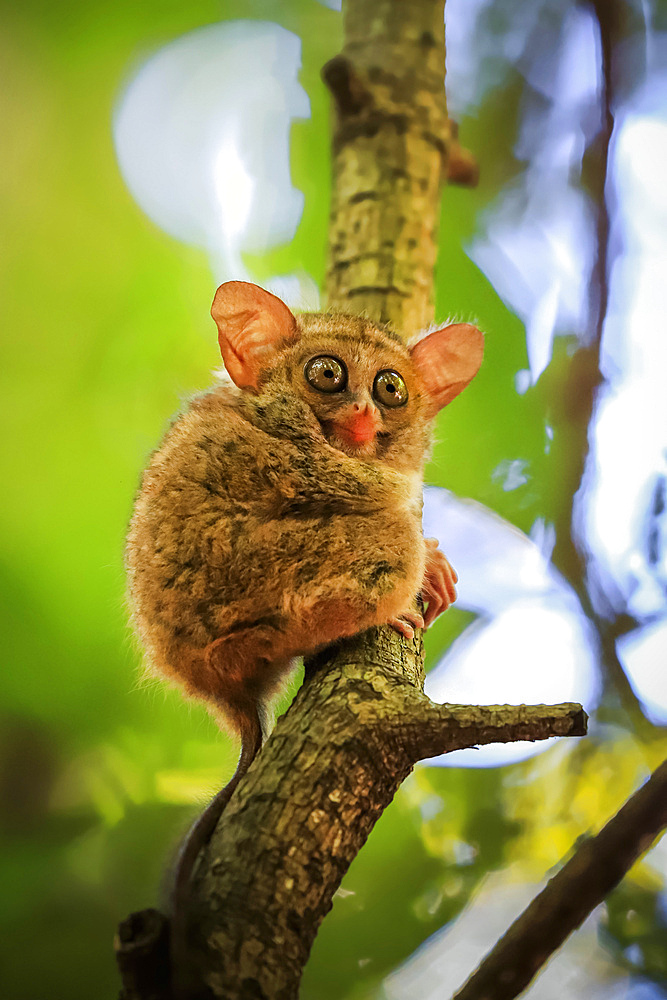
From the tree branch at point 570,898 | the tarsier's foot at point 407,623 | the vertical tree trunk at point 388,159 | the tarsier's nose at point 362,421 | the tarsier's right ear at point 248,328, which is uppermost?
the vertical tree trunk at point 388,159

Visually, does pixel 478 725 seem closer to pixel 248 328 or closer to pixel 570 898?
pixel 570 898

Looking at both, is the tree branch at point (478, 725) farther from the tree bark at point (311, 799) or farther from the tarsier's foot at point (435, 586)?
the tarsier's foot at point (435, 586)

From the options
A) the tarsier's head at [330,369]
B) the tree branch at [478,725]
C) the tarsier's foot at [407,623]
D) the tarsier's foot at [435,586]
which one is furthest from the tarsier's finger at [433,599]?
the tree branch at [478,725]

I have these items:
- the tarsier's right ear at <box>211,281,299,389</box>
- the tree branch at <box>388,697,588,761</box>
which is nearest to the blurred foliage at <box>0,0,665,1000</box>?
the tarsier's right ear at <box>211,281,299,389</box>

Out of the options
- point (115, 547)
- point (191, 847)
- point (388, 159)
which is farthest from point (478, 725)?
point (388, 159)

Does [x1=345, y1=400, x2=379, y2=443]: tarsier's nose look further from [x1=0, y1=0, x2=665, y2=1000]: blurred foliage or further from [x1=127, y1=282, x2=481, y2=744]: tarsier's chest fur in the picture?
[x1=0, y1=0, x2=665, y2=1000]: blurred foliage

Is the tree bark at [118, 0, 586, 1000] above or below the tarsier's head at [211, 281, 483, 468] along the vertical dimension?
below
